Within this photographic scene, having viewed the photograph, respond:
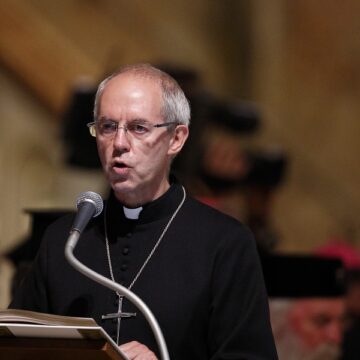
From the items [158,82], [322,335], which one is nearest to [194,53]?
[322,335]

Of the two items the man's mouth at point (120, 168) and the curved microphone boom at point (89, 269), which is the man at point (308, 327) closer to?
the man's mouth at point (120, 168)

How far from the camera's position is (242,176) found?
824 centimetres

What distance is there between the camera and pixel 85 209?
3256 mm

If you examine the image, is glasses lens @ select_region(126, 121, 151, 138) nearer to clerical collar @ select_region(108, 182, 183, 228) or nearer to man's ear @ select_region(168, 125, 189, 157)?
man's ear @ select_region(168, 125, 189, 157)

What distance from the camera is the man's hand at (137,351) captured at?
3207 mm

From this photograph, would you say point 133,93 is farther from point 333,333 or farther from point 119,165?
point 333,333

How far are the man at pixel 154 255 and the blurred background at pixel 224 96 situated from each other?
402cm

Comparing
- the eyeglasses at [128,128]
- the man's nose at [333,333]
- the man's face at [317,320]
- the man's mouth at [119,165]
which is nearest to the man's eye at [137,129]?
the eyeglasses at [128,128]

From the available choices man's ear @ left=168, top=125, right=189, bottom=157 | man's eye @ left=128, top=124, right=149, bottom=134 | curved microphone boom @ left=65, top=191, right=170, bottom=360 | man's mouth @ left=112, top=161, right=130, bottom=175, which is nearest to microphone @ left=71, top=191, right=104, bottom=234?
curved microphone boom @ left=65, top=191, right=170, bottom=360

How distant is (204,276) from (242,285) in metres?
0.11

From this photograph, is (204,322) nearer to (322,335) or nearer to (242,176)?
(322,335)

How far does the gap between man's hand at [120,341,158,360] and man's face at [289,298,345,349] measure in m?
2.09

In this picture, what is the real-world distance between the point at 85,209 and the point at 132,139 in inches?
11.2

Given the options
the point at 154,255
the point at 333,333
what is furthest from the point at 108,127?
the point at 333,333
